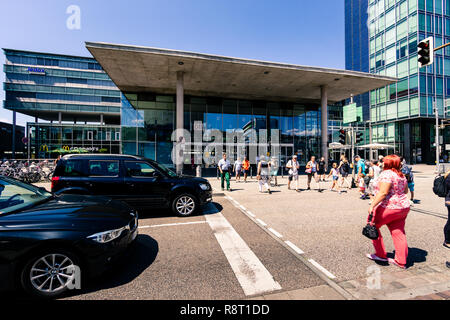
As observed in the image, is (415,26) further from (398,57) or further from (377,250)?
(377,250)

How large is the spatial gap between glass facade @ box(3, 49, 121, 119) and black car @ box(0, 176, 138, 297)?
55.3 m

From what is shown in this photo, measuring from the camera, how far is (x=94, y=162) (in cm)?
549

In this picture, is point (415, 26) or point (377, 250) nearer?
point (377, 250)

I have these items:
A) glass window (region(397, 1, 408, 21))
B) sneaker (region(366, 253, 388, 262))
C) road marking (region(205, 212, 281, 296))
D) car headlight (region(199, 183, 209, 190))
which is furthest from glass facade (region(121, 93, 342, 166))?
glass window (region(397, 1, 408, 21))

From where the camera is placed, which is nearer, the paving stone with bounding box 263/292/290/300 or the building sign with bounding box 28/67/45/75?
the paving stone with bounding box 263/292/290/300

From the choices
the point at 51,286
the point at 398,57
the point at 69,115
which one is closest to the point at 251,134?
the point at 51,286

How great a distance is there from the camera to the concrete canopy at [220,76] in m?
12.6

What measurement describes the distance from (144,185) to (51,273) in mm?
3190

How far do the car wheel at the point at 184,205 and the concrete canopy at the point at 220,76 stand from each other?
33.6ft

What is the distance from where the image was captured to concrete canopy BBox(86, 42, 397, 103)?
12609 millimetres

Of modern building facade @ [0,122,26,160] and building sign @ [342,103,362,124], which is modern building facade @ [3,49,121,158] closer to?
modern building facade @ [0,122,26,160]

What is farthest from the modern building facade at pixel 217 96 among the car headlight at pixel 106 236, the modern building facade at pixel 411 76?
the modern building facade at pixel 411 76

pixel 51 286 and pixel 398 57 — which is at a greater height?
pixel 398 57
